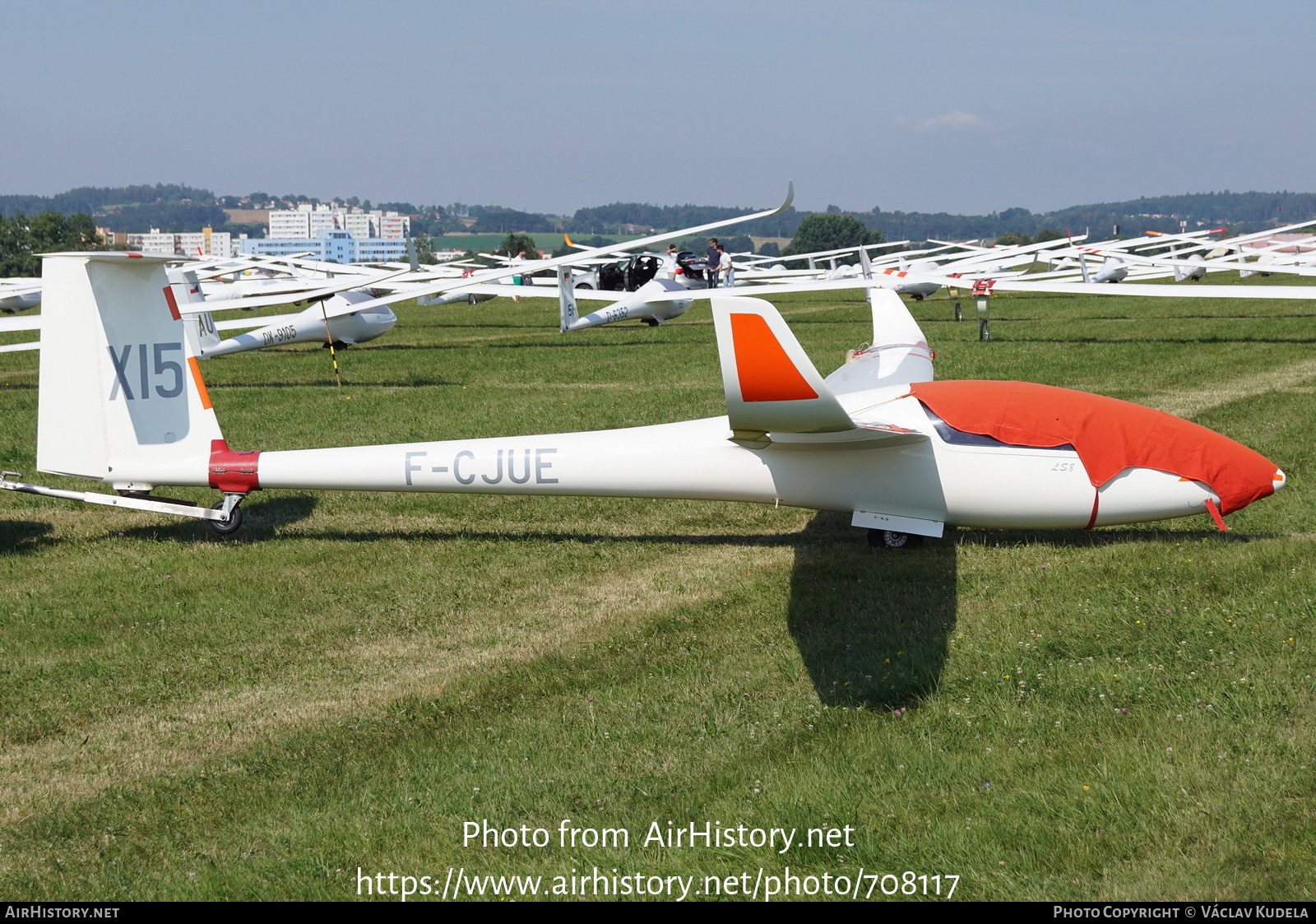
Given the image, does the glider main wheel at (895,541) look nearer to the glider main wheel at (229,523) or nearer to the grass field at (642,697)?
the grass field at (642,697)

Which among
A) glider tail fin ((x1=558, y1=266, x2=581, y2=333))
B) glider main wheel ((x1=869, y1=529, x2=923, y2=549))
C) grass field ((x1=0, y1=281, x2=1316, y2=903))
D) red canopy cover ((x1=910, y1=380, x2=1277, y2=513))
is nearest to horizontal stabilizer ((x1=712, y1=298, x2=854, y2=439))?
grass field ((x1=0, y1=281, x2=1316, y2=903))

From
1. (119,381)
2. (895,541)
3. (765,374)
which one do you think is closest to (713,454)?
(895,541)

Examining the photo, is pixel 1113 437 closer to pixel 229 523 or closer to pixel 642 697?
pixel 642 697

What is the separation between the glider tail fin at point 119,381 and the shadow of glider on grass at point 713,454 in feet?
0.04

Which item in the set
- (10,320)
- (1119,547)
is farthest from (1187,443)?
(10,320)

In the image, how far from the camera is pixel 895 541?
8.44 meters

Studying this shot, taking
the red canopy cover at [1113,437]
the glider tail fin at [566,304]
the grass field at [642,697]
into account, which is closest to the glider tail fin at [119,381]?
the grass field at [642,697]

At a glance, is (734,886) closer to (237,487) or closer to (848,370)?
(237,487)

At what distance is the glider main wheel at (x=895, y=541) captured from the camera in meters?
8.43

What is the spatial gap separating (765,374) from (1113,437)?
11.4 ft

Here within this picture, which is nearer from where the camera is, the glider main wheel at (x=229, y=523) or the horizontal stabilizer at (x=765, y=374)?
the horizontal stabilizer at (x=765, y=374)

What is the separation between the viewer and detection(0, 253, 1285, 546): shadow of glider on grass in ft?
25.8

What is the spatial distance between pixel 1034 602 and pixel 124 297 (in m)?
7.05

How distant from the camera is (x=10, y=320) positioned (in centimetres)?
1678
